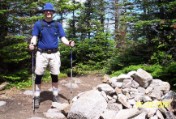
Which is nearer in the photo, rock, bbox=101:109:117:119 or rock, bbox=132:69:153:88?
rock, bbox=101:109:117:119

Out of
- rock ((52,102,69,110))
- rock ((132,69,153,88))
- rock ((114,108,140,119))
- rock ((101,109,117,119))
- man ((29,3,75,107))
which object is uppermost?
man ((29,3,75,107))

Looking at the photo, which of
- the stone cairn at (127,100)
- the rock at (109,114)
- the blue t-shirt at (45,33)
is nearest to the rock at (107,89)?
the stone cairn at (127,100)

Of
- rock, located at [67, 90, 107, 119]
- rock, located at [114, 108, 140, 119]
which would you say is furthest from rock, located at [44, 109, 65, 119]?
rock, located at [114, 108, 140, 119]

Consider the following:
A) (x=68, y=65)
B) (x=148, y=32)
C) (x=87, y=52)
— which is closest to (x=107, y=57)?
(x=87, y=52)

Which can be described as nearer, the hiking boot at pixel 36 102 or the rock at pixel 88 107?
the rock at pixel 88 107

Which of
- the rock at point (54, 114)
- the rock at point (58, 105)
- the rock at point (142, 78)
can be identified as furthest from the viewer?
the rock at point (142, 78)

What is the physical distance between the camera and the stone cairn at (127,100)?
25.2 feet

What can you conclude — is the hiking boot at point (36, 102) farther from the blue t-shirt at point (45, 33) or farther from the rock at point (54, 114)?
the blue t-shirt at point (45, 33)

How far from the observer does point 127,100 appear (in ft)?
28.5

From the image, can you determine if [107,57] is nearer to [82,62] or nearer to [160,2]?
[82,62]

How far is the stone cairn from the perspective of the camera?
25.2 feet

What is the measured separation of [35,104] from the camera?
898 centimetres

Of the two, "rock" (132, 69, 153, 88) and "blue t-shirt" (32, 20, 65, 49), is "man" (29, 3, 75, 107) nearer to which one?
"blue t-shirt" (32, 20, 65, 49)

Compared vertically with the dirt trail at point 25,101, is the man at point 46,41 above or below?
above
